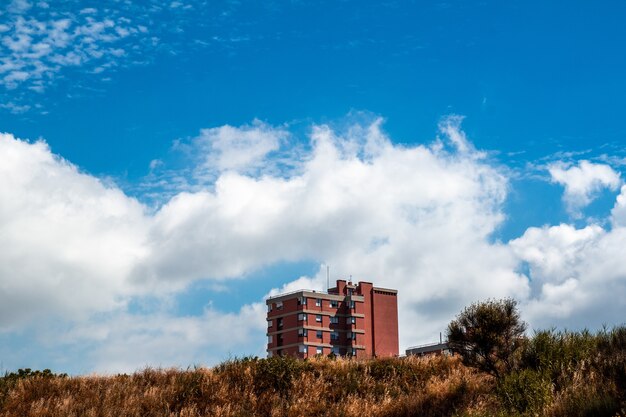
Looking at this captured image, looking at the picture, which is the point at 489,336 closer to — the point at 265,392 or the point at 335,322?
the point at 265,392

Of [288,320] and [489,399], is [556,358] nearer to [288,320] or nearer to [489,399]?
[489,399]

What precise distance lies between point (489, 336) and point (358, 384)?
5.36 meters

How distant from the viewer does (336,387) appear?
29.1m

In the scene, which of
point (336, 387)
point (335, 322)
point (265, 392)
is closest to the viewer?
point (265, 392)

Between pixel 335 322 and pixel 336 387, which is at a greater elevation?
pixel 335 322

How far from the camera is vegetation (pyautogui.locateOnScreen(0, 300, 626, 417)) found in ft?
82.9

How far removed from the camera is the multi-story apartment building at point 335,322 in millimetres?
117062

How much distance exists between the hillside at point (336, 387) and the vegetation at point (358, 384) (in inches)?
1.5

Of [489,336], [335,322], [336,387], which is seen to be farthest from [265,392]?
[335,322]

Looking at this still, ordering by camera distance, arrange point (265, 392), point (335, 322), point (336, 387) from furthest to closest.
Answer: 1. point (335, 322)
2. point (336, 387)
3. point (265, 392)

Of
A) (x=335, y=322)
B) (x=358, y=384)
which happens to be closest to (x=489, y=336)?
(x=358, y=384)

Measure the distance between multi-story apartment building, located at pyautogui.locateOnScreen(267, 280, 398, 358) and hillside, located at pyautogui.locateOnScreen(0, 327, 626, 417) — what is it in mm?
84662

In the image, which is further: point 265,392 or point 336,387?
point 336,387

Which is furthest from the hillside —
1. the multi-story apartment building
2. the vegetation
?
the multi-story apartment building
